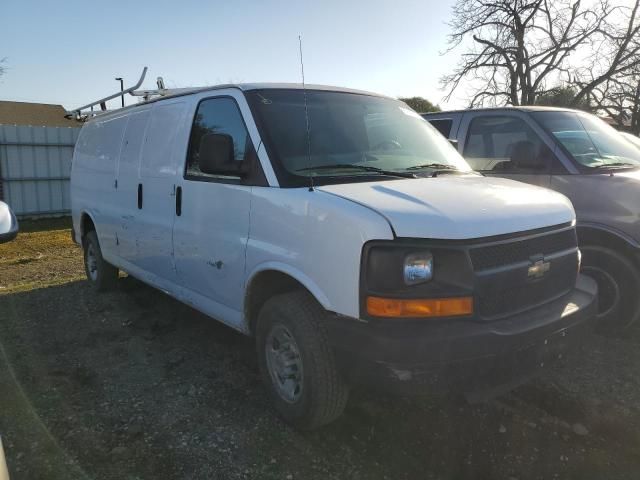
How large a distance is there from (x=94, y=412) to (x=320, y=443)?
1.53 metres

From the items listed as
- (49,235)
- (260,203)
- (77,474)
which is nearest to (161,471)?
(77,474)

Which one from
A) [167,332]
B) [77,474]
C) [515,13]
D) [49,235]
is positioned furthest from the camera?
[515,13]

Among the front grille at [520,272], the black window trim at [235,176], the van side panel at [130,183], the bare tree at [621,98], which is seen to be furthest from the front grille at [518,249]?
the bare tree at [621,98]

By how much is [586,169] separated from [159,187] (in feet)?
12.3

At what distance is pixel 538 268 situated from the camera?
293 cm

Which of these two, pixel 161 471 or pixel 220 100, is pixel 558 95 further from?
pixel 161 471

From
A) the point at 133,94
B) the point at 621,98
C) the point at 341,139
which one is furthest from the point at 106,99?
the point at 621,98

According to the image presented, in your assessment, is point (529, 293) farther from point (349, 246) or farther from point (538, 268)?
point (349, 246)

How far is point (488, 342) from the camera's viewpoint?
8.46ft

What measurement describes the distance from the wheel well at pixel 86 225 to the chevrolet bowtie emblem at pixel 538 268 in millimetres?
5207

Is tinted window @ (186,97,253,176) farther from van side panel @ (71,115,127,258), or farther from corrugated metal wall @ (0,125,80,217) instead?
corrugated metal wall @ (0,125,80,217)

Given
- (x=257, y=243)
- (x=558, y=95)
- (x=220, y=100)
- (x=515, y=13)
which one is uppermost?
(x=515, y=13)

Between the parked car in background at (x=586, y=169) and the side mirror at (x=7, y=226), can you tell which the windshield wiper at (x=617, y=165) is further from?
the side mirror at (x=7, y=226)

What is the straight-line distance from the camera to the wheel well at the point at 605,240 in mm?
4402
